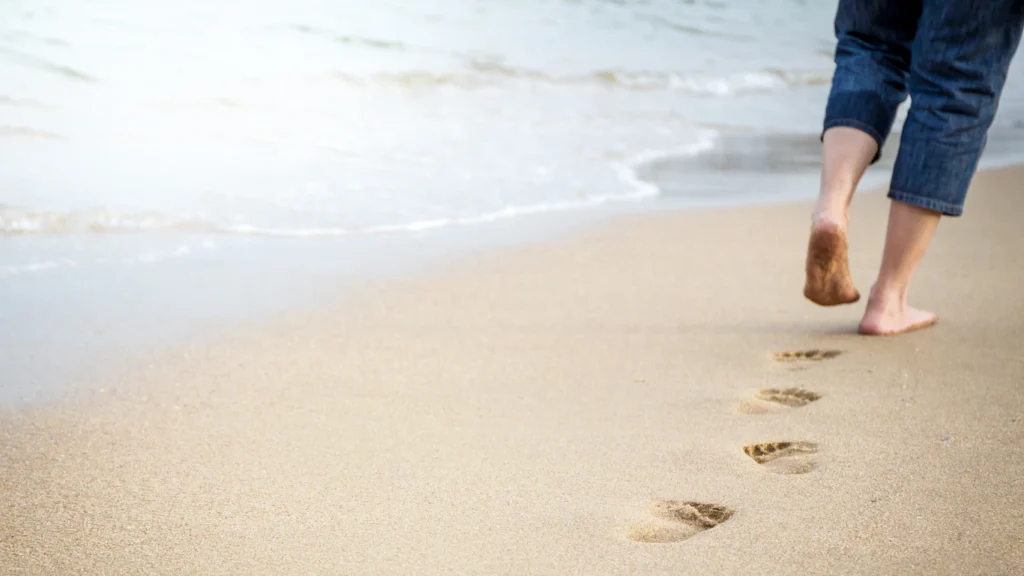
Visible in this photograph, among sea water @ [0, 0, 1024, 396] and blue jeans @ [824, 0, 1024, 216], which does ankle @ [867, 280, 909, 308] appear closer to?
blue jeans @ [824, 0, 1024, 216]

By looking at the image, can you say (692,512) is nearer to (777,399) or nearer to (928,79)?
(777,399)

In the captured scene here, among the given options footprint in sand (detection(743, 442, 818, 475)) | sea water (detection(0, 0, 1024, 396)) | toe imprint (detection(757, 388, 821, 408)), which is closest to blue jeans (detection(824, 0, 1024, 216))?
toe imprint (detection(757, 388, 821, 408))

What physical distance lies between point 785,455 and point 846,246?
534 mm

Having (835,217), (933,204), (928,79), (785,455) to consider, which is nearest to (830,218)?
(835,217)

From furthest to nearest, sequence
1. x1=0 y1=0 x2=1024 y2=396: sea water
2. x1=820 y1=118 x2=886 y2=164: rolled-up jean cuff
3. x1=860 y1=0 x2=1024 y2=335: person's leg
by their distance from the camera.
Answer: x1=0 y1=0 x2=1024 y2=396: sea water < x1=820 y1=118 x2=886 y2=164: rolled-up jean cuff < x1=860 y1=0 x2=1024 y2=335: person's leg

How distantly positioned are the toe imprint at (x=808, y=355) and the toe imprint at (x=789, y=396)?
0.69ft

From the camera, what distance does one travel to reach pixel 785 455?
4.99ft

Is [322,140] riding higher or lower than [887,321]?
lower

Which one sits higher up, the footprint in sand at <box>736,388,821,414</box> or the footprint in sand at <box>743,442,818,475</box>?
the footprint in sand at <box>743,442,818,475</box>

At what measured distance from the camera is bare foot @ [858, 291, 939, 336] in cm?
211

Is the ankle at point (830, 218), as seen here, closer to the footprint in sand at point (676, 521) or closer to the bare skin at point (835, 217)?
the bare skin at point (835, 217)

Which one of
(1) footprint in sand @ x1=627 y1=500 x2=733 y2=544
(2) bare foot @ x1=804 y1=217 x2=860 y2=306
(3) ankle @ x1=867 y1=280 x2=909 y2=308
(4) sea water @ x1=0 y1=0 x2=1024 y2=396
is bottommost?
(4) sea water @ x1=0 y1=0 x2=1024 y2=396

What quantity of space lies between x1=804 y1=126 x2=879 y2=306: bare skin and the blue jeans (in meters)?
0.04

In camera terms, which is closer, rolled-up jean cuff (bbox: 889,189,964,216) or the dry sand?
the dry sand
